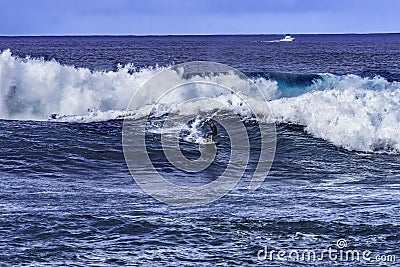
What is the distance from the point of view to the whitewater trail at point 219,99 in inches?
752

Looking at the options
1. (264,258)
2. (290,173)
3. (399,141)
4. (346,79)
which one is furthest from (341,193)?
(346,79)

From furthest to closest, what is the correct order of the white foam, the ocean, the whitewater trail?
the whitewater trail
the white foam
the ocean

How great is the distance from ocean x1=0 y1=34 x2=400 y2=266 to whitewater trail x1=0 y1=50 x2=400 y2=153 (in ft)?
0.19

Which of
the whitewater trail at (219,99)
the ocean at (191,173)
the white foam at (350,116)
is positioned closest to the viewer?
the ocean at (191,173)

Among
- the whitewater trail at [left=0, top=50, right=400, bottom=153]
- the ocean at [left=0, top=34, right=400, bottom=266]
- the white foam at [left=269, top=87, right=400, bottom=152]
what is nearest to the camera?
the ocean at [left=0, top=34, right=400, bottom=266]

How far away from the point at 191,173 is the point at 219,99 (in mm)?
10517

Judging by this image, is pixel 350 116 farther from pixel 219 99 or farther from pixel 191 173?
pixel 191 173

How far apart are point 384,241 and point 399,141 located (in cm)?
903

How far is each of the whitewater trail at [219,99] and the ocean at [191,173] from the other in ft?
0.19

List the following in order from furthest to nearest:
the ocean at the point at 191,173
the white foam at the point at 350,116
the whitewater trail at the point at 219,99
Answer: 1. the whitewater trail at the point at 219,99
2. the white foam at the point at 350,116
3. the ocean at the point at 191,173

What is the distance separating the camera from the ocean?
8977mm

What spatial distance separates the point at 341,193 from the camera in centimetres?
1202

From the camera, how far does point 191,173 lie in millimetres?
14492

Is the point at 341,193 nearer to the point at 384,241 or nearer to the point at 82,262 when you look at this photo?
the point at 384,241
